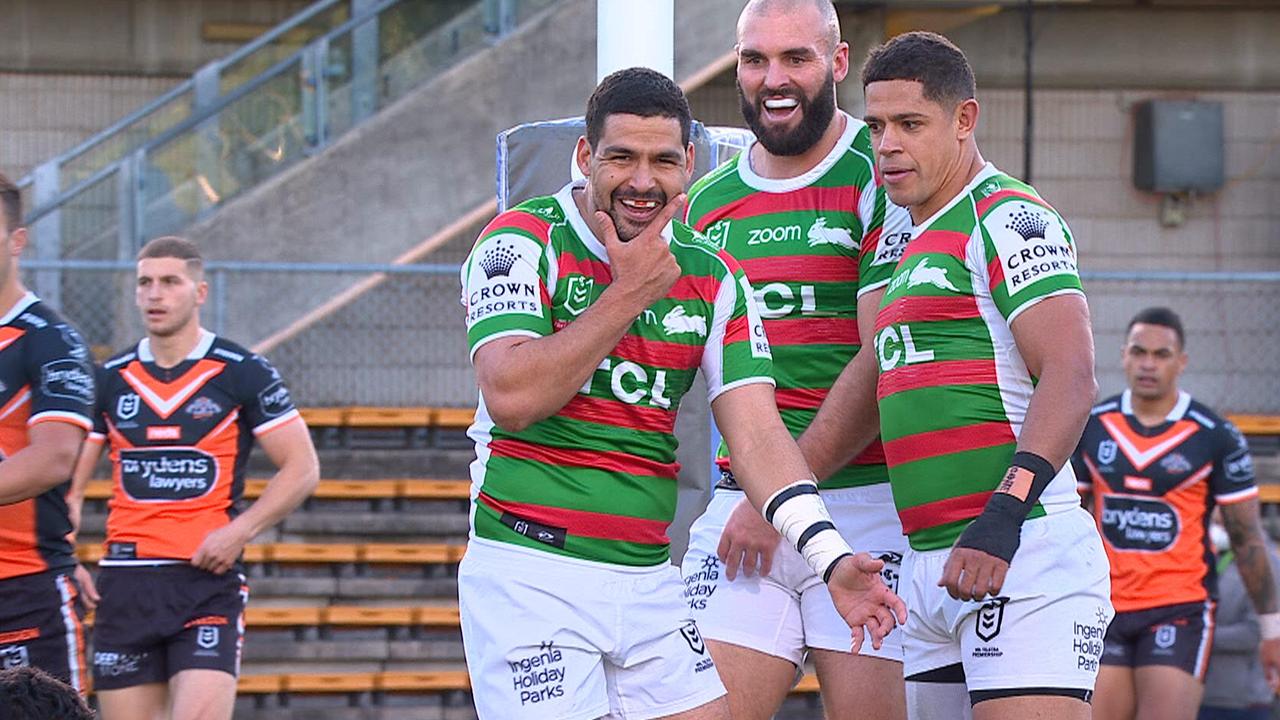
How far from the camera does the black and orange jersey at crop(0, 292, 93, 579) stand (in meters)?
5.27

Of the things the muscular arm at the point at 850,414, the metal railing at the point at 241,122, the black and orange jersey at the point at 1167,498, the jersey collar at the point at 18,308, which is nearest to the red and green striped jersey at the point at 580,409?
the muscular arm at the point at 850,414

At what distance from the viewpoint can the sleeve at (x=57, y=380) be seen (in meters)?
5.25

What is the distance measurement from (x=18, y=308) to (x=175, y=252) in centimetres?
223

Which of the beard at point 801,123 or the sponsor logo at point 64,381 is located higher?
the beard at point 801,123

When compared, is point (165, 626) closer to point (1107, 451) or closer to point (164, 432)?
point (164, 432)

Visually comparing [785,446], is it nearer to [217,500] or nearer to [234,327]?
[217,500]

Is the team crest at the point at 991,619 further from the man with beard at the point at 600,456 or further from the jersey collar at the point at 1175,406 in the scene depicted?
the jersey collar at the point at 1175,406

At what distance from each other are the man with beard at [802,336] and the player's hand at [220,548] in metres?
2.81

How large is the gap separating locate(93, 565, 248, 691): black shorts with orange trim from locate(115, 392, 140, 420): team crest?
0.64m

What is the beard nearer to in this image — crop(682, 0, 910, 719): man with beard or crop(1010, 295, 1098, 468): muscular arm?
crop(682, 0, 910, 719): man with beard

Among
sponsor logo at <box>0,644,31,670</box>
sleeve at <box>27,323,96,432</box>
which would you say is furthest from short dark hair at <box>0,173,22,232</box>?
sponsor logo at <box>0,644,31,670</box>

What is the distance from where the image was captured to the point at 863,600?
3.95 m

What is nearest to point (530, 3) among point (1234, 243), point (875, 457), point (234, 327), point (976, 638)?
point (234, 327)

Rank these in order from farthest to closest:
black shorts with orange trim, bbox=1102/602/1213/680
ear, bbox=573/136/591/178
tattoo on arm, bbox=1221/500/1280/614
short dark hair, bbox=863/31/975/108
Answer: tattoo on arm, bbox=1221/500/1280/614 < black shorts with orange trim, bbox=1102/602/1213/680 < short dark hair, bbox=863/31/975/108 < ear, bbox=573/136/591/178
